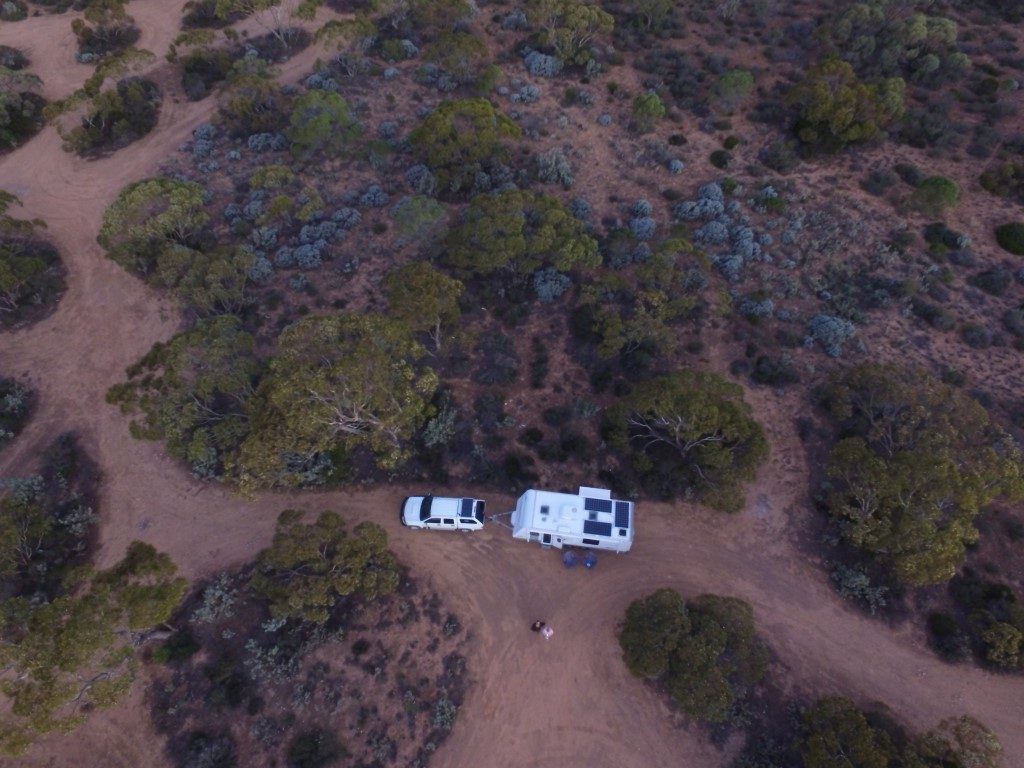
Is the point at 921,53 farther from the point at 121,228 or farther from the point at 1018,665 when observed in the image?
the point at 121,228

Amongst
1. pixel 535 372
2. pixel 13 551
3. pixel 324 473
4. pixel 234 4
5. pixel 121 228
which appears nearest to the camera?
pixel 13 551

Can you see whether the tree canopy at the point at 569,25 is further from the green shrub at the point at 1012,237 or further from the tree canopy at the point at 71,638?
the tree canopy at the point at 71,638

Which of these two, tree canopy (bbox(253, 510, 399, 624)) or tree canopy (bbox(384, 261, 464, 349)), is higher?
tree canopy (bbox(384, 261, 464, 349))

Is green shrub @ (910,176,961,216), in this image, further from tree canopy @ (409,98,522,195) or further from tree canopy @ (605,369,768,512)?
tree canopy @ (409,98,522,195)

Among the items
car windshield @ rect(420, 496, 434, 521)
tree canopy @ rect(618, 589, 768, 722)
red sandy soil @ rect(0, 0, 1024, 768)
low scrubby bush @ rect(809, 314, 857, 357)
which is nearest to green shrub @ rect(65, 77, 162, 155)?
red sandy soil @ rect(0, 0, 1024, 768)

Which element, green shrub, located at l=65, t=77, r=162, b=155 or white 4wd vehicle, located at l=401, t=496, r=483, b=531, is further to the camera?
green shrub, located at l=65, t=77, r=162, b=155

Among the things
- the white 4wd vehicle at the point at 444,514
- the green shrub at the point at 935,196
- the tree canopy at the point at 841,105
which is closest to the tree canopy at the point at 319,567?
the white 4wd vehicle at the point at 444,514

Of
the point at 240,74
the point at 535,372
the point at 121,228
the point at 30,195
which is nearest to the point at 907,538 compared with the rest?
the point at 535,372
